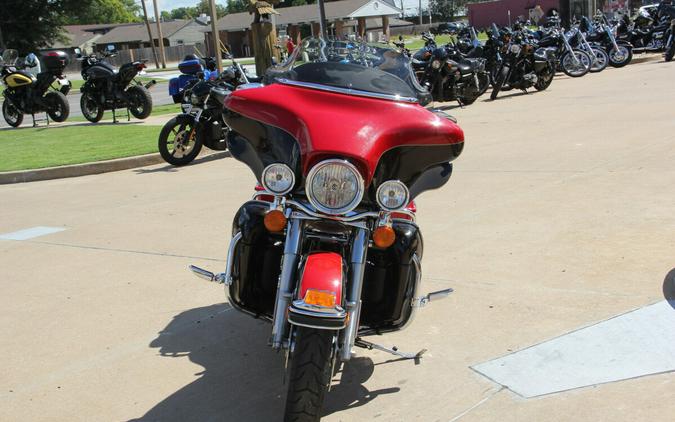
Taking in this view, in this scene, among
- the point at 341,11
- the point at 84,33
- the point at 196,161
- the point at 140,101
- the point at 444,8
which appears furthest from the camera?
the point at 444,8

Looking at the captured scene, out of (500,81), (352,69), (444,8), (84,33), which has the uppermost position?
(84,33)

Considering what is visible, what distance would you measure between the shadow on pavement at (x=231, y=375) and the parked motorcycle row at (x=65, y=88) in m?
12.2

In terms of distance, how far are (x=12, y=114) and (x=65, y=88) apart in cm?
137

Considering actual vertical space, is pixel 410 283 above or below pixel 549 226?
above

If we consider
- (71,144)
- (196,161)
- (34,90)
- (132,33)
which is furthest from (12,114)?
(132,33)

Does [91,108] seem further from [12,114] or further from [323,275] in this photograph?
[323,275]

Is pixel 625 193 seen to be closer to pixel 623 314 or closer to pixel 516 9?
pixel 623 314

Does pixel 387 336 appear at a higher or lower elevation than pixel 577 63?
lower

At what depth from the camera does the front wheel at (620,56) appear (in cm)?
2130

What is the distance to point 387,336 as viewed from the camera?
4441 millimetres

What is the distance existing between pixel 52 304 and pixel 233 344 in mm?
1615

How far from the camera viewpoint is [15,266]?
625cm

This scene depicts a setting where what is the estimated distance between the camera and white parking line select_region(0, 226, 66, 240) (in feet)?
23.9

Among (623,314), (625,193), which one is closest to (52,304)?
(623,314)
